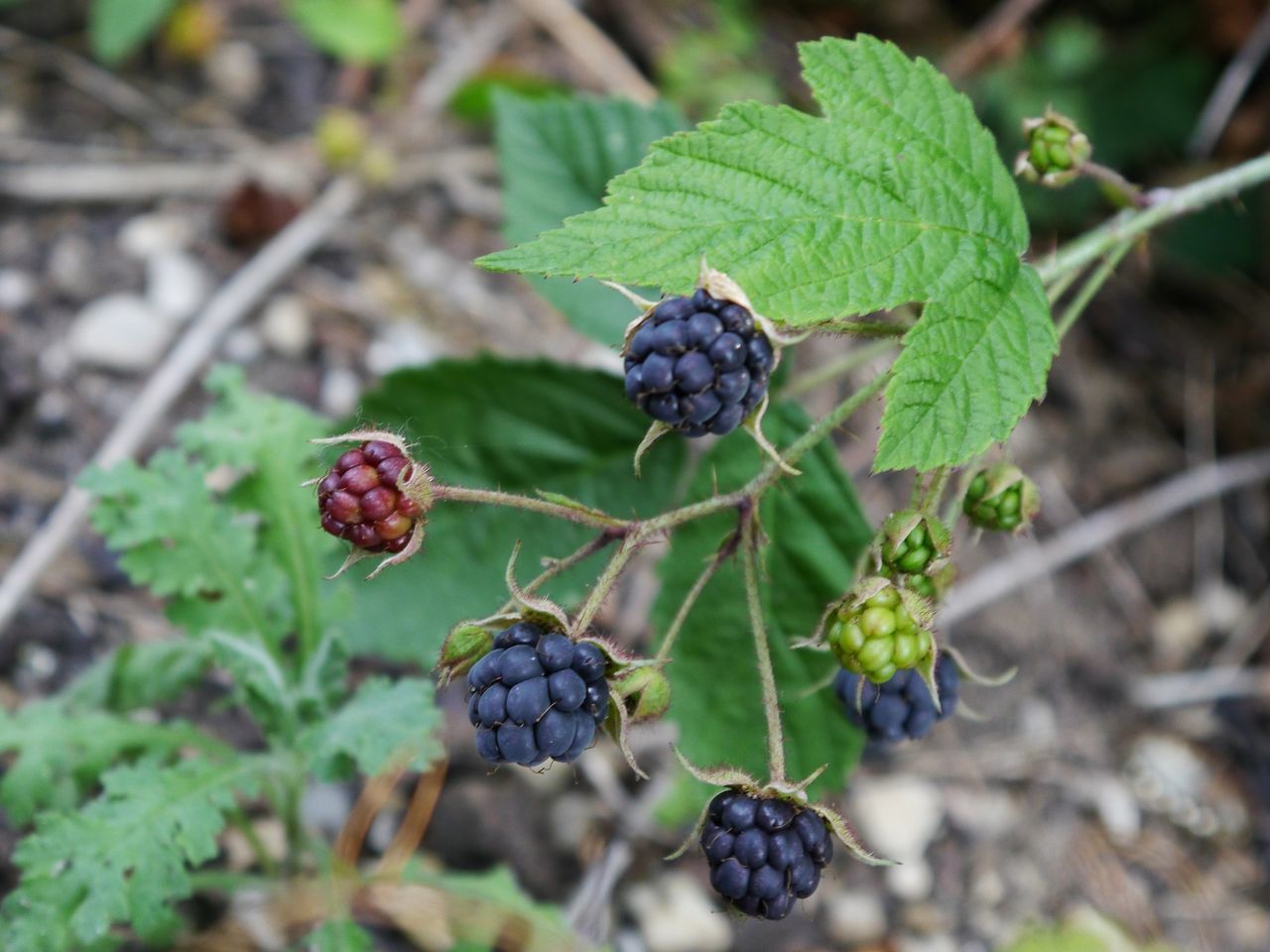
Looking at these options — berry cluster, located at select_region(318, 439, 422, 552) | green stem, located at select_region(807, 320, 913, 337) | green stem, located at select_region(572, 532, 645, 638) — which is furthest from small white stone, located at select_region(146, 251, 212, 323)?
green stem, located at select_region(807, 320, 913, 337)

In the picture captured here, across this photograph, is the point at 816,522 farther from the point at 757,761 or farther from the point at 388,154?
the point at 388,154

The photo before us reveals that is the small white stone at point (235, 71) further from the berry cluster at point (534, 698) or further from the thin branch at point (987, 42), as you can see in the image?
the berry cluster at point (534, 698)

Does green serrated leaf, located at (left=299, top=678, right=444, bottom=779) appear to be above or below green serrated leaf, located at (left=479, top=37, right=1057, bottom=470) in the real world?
below

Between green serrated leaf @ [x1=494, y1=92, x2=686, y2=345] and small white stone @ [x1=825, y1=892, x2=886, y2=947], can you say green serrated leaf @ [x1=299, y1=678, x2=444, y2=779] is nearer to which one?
green serrated leaf @ [x1=494, y1=92, x2=686, y2=345]

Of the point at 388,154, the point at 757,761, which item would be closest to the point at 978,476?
the point at 757,761

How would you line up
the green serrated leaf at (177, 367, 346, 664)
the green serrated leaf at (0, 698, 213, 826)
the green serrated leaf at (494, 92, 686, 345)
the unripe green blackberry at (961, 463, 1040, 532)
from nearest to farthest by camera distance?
the unripe green blackberry at (961, 463, 1040, 532) → the green serrated leaf at (0, 698, 213, 826) → the green serrated leaf at (177, 367, 346, 664) → the green serrated leaf at (494, 92, 686, 345)

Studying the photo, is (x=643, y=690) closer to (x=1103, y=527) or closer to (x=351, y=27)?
(x=1103, y=527)

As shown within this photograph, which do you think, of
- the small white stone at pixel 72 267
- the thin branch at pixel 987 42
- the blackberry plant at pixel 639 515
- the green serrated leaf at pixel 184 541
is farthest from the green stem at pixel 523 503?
the thin branch at pixel 987 42
